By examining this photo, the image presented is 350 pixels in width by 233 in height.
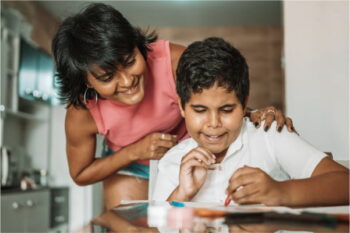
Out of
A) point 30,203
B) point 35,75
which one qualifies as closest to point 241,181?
point 30,203

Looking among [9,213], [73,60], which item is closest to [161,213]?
[73,60]

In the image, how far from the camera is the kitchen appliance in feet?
9.46

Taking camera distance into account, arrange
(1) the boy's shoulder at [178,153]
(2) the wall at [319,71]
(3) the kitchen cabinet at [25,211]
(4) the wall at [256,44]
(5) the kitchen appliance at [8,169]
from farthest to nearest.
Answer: (4) the wall at [256,44], (5) the kitchen appliance at [8,169], (3) the kitchen cabinet at [25,211], (2) the wall at [319,71], (1) the boy's shoulder at [178,153]

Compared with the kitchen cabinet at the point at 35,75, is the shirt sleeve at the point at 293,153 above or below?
below

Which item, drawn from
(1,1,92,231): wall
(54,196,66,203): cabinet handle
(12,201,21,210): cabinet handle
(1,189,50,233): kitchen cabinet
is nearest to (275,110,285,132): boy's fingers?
(1,189,50,233): kitchen cabinet

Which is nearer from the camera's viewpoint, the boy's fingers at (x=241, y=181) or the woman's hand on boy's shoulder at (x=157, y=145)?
the boy's fingers at (x=241, y=181)

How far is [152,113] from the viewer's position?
55.8 inches

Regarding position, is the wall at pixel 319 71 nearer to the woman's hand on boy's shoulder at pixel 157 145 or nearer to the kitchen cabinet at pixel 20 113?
the woman's hand on boy's shoulder at pixel 157 145

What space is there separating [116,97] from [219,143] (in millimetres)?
331

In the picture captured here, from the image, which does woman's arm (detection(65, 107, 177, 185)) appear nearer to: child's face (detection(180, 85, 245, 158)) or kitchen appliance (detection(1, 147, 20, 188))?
child's face (detection(180, 85, 245, 158))

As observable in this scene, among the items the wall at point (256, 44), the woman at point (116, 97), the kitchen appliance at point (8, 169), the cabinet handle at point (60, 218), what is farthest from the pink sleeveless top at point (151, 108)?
the wall at point (256, 44)

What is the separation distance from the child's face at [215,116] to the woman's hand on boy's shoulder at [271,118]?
60mm

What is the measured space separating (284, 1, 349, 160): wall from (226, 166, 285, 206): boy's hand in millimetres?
945

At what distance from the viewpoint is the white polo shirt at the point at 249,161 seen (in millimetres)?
1024
